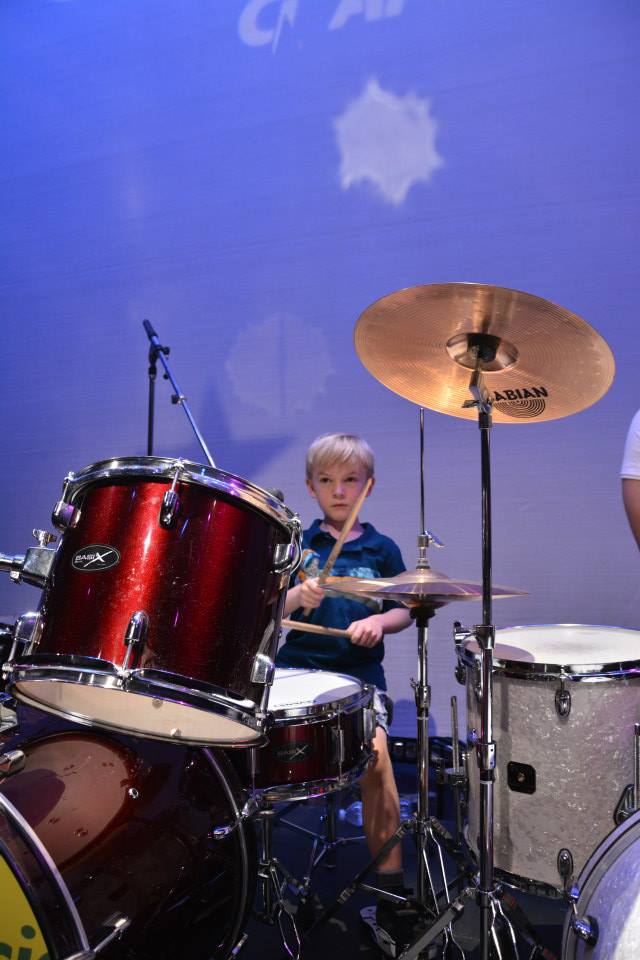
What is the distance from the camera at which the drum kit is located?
106cm

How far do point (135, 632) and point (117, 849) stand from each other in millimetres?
311

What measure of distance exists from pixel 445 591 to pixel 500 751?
15.6 inches

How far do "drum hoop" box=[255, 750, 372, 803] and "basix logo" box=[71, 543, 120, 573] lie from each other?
610 mm

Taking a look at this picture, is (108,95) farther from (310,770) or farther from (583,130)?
(310,770)

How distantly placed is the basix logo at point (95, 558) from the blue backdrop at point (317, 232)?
188 centimetres

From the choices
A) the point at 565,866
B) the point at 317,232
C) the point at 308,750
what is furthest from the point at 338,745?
the point at 317,232

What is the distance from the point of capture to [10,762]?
41.9 inches

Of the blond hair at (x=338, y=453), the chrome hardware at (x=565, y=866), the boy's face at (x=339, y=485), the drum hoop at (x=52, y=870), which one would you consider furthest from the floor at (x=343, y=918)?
the blond hair at (x=338, y=453)

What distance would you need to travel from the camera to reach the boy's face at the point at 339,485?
2.33m

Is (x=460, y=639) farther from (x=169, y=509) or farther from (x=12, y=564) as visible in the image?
(x=12, y=564)

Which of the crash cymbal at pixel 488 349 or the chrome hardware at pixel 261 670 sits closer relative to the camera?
the chrome hardware at pixel 261 670

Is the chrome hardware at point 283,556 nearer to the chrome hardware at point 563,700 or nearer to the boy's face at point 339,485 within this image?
the chrome hardware at point 563,700

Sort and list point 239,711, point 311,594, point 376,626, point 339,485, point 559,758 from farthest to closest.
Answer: point 339,485 → point 376,626 → point 311,594 → point 559,758 → point 239,711

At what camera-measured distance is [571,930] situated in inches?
40.5
